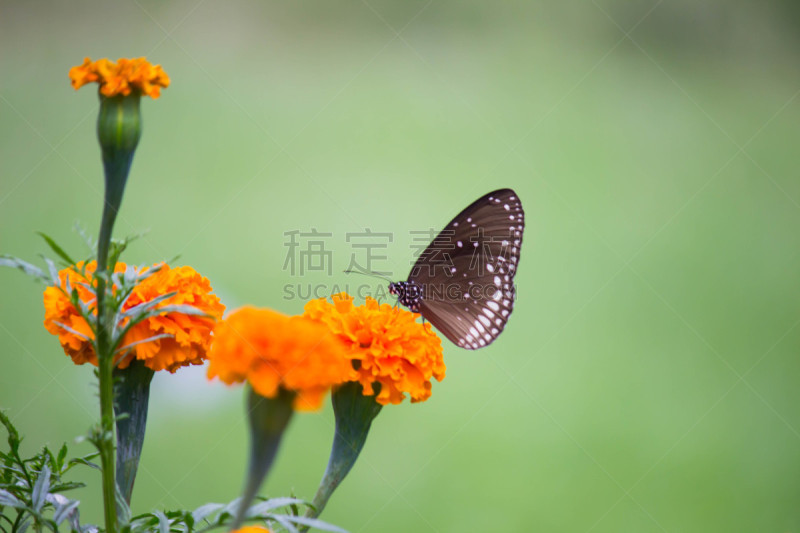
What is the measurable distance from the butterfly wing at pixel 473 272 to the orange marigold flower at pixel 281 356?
36.8 inches

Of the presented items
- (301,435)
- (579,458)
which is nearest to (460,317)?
(301,435)

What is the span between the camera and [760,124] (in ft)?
8.52

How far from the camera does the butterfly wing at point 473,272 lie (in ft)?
4.20

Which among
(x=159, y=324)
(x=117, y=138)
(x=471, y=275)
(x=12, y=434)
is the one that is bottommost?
(x=12, y=434)

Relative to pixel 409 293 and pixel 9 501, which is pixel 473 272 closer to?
pixel 409 293

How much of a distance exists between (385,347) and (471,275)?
2.18 ft

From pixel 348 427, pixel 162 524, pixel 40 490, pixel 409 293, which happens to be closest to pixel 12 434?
pixel 40 490

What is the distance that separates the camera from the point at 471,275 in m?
1.33

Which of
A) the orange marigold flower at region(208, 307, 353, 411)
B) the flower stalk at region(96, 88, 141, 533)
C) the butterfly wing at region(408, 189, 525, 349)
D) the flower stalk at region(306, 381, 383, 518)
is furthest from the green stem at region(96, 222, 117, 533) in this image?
the butterfly wing at region(408, 189, 525, 349)

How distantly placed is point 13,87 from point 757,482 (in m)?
2.67

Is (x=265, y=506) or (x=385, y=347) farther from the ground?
(x=385, y=347)

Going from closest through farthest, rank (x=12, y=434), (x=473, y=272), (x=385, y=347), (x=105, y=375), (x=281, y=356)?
(x=281, y=356) < (x=105, y=375) < (x=12, y=434) < (x=385, y=347) < (x=473, y=272)

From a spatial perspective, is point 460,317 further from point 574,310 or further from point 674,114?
point 674,114

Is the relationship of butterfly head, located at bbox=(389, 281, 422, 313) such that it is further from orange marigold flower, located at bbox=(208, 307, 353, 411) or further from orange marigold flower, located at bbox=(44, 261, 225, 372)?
orange marigold flower, located at bbox=(208, 307, 353, 411)
